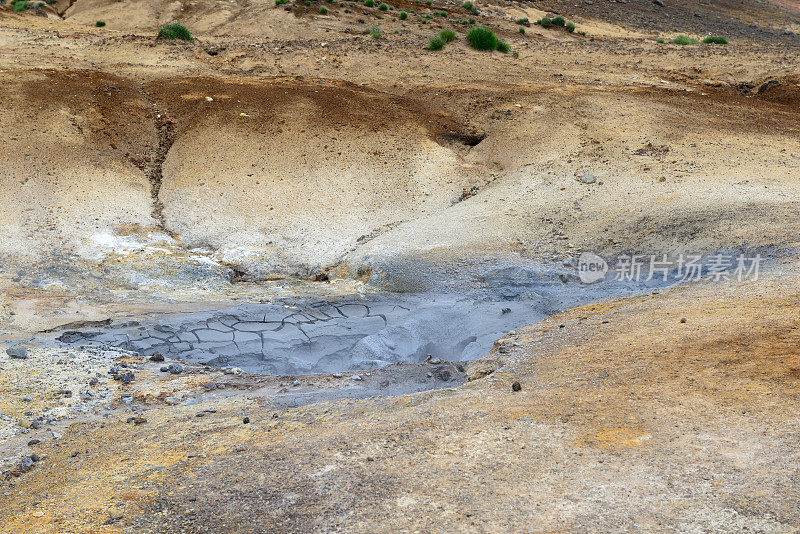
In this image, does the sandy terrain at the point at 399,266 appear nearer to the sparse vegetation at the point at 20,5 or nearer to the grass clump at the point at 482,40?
the grass clump at the point at 482,40

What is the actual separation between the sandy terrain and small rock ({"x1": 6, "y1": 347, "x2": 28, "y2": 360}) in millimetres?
92

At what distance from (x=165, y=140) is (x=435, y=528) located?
27.8 ft

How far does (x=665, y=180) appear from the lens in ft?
28.7

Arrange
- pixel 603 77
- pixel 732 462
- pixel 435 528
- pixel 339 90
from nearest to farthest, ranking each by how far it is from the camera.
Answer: pixel 435 528, pixel 732 462, pixel 339 90, pixel 603 77

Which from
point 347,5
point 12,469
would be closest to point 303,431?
point 12,469

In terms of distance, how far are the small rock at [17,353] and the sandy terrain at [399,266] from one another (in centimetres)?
9

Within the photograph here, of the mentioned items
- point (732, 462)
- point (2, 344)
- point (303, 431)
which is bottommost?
point (2, 344)

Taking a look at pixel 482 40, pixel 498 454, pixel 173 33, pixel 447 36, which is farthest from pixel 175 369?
pixel 482 40

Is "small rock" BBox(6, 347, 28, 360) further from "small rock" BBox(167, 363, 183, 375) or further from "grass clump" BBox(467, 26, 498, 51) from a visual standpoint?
"grass clump" BBox(467, 26, 498, 51)

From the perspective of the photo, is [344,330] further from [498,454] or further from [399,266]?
[498,454]

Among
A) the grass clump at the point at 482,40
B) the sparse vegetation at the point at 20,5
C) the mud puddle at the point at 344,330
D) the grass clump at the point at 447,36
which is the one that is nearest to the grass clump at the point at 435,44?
the grass clump at the point at 447,36

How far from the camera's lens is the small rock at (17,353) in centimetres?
572

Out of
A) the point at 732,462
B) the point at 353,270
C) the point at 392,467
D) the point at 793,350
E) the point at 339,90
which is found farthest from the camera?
the point at 339,90

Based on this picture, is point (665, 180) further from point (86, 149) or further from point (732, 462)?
point (86, 149)
